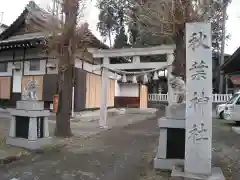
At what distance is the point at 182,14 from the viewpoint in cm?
700

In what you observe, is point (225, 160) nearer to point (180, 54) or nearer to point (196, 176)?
point (196, 176)

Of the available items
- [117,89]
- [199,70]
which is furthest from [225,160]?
[117,89]

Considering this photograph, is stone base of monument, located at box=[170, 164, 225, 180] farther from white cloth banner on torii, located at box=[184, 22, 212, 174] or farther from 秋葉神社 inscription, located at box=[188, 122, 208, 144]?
秋葉神社 inscription, located at box=[188, 122, 208, 144]

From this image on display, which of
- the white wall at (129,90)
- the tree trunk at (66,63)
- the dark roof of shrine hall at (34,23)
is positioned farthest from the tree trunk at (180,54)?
the white wall at (129,90)

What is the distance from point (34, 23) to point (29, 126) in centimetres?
600

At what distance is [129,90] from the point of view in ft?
81.0

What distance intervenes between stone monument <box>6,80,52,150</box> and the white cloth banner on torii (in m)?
4.90

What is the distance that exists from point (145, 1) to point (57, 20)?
3262mm

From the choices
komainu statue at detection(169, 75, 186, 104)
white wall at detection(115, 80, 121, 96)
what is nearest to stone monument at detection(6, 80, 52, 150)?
komainu statue at detection(169, 75, 186, 104)

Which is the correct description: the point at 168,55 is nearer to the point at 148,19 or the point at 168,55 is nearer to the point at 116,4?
the point at 148,19

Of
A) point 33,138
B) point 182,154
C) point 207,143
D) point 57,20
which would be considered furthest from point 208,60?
point 57,20

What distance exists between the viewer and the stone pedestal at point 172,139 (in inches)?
238

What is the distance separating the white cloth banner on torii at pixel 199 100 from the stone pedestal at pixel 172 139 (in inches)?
38.3

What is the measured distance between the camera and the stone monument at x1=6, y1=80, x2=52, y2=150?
7.99 meters
